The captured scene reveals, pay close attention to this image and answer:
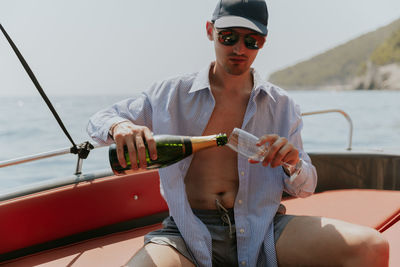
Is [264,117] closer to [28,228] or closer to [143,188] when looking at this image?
→ [143,188]

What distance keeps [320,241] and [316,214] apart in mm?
1091

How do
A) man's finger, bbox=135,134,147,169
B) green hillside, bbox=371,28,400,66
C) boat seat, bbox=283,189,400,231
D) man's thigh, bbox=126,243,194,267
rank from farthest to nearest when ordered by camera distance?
green hillside, bbox=371,28,400,66 → boat seat, bbox=283,189,400,231 → man's thigh, bbox=126,243,194,267 → man's finger, bbox=135,134,147,169

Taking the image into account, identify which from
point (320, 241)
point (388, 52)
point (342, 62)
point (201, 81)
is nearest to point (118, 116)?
point (201, 81)

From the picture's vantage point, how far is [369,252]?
1.17 meters

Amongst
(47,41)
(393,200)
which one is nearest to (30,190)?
(393,200)

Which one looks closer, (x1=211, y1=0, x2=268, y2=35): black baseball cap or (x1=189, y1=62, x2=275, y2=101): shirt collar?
(x1=211, y1=0, x2=268, y2=35): black baseball cap

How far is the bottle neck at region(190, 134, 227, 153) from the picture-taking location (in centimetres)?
119

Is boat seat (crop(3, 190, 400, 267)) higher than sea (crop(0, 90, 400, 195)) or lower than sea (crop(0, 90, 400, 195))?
higher

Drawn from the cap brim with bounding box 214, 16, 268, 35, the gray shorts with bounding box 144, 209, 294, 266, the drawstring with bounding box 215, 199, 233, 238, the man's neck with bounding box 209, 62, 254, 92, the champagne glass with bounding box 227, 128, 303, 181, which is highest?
the cap brim with bounding box 214, 16, 268, 35

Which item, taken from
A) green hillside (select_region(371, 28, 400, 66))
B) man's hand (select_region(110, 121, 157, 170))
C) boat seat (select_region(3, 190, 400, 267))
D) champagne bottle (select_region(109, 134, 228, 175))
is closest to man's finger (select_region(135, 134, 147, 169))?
man's hand (select_region(110, 121, 157, 170))

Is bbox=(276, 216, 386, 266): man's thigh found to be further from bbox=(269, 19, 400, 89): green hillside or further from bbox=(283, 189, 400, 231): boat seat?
bbox=(269, 19, 400, 89): green hillside

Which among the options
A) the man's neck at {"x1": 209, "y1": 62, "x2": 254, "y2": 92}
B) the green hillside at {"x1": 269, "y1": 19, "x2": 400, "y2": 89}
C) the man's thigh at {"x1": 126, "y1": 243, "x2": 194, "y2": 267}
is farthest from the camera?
the green hillside at {"x1": 269, "y1": 19, "x2": 400, "y2": 89}

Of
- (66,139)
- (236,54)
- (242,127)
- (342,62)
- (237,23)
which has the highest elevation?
(237,23)

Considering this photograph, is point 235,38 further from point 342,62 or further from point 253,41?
point 342,62
